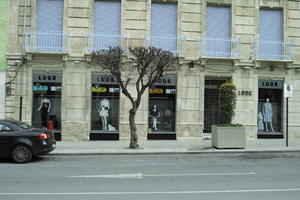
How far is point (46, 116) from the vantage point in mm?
20125

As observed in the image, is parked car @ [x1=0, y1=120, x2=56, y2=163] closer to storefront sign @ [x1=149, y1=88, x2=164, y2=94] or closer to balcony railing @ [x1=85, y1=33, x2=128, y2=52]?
balcony railing @ [x1=85, y1=33, x2=128, y2=52]

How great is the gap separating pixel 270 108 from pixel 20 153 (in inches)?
572

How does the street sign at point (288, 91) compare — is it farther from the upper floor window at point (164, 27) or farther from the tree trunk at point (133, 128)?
the tree trunk at point (133, 128)

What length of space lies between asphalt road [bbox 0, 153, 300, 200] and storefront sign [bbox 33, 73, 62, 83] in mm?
6639

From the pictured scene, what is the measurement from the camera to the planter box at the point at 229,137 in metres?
16.8

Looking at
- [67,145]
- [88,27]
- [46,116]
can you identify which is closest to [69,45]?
[88,27]

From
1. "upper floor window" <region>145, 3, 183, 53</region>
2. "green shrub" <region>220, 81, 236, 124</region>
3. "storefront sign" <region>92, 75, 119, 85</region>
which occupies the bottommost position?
"green shrub" <region>220, 81, 236, 124</region>

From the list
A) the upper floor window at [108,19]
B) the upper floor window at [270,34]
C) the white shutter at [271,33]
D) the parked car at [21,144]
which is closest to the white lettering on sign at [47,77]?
the upper floor window at [108,19]

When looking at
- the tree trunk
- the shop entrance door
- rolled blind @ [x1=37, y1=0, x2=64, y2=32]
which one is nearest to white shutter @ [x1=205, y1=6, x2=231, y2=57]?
the shop entrance door

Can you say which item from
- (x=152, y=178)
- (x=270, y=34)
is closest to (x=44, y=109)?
(x=152, y=178)

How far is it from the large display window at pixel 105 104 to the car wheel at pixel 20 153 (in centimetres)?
732

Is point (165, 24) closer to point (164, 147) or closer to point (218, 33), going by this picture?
point (218, 33)

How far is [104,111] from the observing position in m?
20.4

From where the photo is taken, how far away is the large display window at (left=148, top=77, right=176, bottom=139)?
67.9ft
